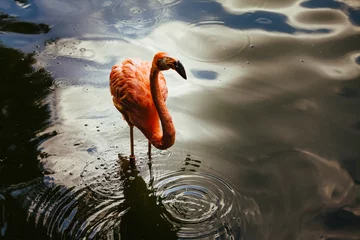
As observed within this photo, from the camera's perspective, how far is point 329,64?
552 cm

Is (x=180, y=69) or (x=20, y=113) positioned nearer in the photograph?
(x=180, y=69)

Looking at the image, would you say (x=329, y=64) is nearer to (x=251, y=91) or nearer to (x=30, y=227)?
(x=251, y=91)

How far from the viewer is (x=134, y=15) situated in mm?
6266

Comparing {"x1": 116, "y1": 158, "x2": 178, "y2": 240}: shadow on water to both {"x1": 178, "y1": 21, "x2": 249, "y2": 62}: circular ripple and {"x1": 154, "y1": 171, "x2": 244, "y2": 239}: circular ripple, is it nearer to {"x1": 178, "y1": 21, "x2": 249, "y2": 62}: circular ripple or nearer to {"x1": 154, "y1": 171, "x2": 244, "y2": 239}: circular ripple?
{"x1": 154, "y1": 171, "x2": 244, "y2": 239}: circular ripple

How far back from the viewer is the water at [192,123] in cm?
395

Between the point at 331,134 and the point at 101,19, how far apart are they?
133 inches

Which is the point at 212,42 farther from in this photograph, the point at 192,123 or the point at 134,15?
the point at 192,123

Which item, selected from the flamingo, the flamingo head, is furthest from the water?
the flamingo head

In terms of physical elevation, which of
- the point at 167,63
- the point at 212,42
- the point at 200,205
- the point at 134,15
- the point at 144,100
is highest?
the point at 167,63

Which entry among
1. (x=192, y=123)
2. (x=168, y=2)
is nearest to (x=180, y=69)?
(x=192, y=123)

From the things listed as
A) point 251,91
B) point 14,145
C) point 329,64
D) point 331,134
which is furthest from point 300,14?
point 14,145

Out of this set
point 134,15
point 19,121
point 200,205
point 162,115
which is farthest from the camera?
point 134,15

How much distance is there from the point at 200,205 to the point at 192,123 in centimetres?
114

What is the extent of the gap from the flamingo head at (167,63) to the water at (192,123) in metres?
1.17
